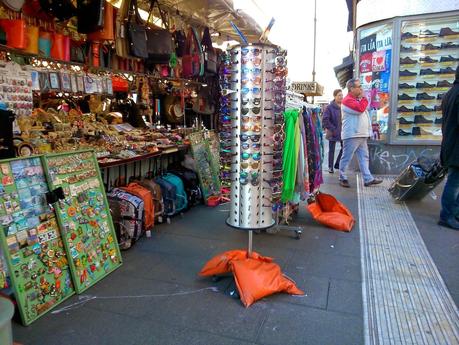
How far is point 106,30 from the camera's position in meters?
4.25

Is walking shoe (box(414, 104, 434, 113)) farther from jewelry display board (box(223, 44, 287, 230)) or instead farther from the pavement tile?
the pavement tile

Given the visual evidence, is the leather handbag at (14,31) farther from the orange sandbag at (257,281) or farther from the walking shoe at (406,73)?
the walking shoe at (406,73)

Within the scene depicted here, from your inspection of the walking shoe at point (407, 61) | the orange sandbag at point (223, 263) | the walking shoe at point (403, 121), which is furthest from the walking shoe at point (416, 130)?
the orange sandbag at point (223, 263)

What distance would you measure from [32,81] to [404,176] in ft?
16.3

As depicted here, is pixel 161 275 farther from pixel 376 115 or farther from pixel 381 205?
pixel 376 115

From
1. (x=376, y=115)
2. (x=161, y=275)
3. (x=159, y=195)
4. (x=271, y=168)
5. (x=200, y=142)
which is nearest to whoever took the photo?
(x=271, y=168)

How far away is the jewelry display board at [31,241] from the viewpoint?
8.40 feet

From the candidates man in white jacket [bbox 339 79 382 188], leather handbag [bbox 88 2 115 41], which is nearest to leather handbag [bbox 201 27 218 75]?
leather handbag [bbox 88 2 115 41]

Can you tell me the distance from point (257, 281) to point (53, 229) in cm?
162

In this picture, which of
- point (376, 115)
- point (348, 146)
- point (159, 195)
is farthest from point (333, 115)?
point (159, 195)

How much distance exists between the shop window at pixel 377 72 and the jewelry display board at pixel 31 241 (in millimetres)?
6701

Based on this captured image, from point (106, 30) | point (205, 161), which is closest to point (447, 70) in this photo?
point (205, 161)

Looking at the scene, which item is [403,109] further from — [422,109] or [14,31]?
[14,31]

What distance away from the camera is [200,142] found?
603 cm
